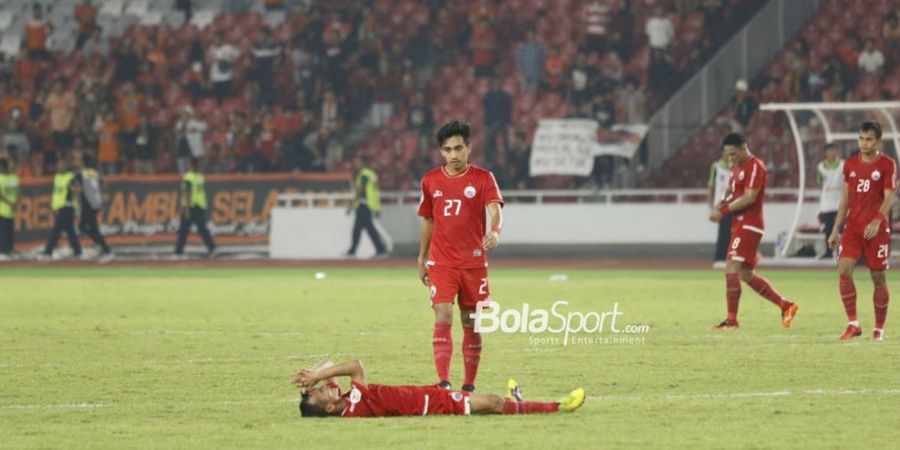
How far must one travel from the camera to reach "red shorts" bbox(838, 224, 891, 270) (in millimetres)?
15602

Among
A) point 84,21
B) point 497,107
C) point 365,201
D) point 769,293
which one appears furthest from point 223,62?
point 769,293

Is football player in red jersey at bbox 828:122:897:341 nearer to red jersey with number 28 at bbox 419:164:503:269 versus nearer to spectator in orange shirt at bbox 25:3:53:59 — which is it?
red jersey with number 28 at bbox 419:164:503:269

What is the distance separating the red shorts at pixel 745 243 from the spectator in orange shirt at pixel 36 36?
94.0ft

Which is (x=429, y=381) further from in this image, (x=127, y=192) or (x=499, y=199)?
(x=127, y=192)

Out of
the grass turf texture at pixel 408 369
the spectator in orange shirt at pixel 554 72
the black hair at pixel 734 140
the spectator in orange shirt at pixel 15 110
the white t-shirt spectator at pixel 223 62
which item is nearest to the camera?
the grass turf texture at pixel 408 369

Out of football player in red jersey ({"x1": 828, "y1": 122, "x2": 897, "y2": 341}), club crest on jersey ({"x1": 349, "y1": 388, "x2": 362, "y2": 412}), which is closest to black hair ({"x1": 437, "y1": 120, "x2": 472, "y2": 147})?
club crest on jersey ({"x1": 349, "y1": 388, "x2": 362, "y2": 412})

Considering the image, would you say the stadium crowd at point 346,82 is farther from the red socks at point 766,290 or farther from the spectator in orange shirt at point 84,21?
the red socks at point 766,290

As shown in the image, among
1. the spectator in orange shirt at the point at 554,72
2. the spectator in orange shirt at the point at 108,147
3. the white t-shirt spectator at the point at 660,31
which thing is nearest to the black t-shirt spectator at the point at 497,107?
the spectator in orange shirt at the point at 554,72

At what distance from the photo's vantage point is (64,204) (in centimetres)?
3353

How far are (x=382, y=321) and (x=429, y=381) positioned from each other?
6.30 m

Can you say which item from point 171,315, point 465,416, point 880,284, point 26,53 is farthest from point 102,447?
point 26,53

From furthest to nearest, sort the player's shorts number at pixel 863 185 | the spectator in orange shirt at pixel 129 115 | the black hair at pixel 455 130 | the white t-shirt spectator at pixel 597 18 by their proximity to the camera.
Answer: the spectator in orange shirt at pixel 129 115 → the white t-shirt spectator at pixel 597 18 → the player's shorts number at pixel 863 185 → the black hair at pixel 455 130

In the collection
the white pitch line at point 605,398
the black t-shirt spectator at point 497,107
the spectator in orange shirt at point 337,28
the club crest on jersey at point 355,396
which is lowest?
the white pitch line at point 605,398

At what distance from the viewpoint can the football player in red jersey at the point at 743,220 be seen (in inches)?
674
